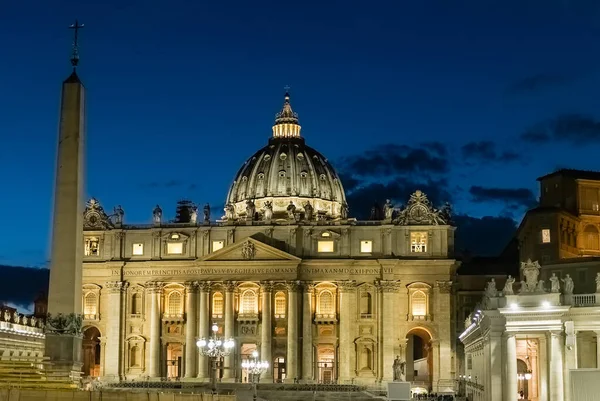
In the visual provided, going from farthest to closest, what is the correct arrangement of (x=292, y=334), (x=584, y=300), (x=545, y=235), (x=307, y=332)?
(x=307, y=332)
(x=292, y=334)
(x=545, y=235)
(x=584, y=300)

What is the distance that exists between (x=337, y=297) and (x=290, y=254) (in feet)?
20.4

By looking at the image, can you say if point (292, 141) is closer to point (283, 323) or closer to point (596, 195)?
point (283, 323)

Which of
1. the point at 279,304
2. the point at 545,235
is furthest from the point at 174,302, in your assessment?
the point at 545,235

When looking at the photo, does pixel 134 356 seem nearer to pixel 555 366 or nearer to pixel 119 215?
pixel 119 215

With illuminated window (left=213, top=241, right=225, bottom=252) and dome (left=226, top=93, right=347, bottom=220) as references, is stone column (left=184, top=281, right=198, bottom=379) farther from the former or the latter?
dome (left=226, top=93, right=347, bottom=220)

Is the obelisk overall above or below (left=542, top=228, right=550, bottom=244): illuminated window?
below

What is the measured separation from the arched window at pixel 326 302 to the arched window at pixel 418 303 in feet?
25.2

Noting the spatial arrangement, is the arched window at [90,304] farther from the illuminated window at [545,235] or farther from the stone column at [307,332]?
the illuminated window at [545,235]

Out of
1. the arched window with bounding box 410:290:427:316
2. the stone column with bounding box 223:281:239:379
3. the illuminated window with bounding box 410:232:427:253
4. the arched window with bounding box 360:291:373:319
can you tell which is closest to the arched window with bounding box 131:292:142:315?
the stone column with bounding box 223:281:239:379

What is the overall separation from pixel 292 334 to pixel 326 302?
16.7ft

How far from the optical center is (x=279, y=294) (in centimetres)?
10844

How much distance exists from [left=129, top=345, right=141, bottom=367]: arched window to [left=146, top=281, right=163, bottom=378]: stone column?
1.64 meters

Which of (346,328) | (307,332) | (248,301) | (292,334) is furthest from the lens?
(248,301)

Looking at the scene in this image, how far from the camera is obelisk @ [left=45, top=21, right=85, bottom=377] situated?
39531 mm
